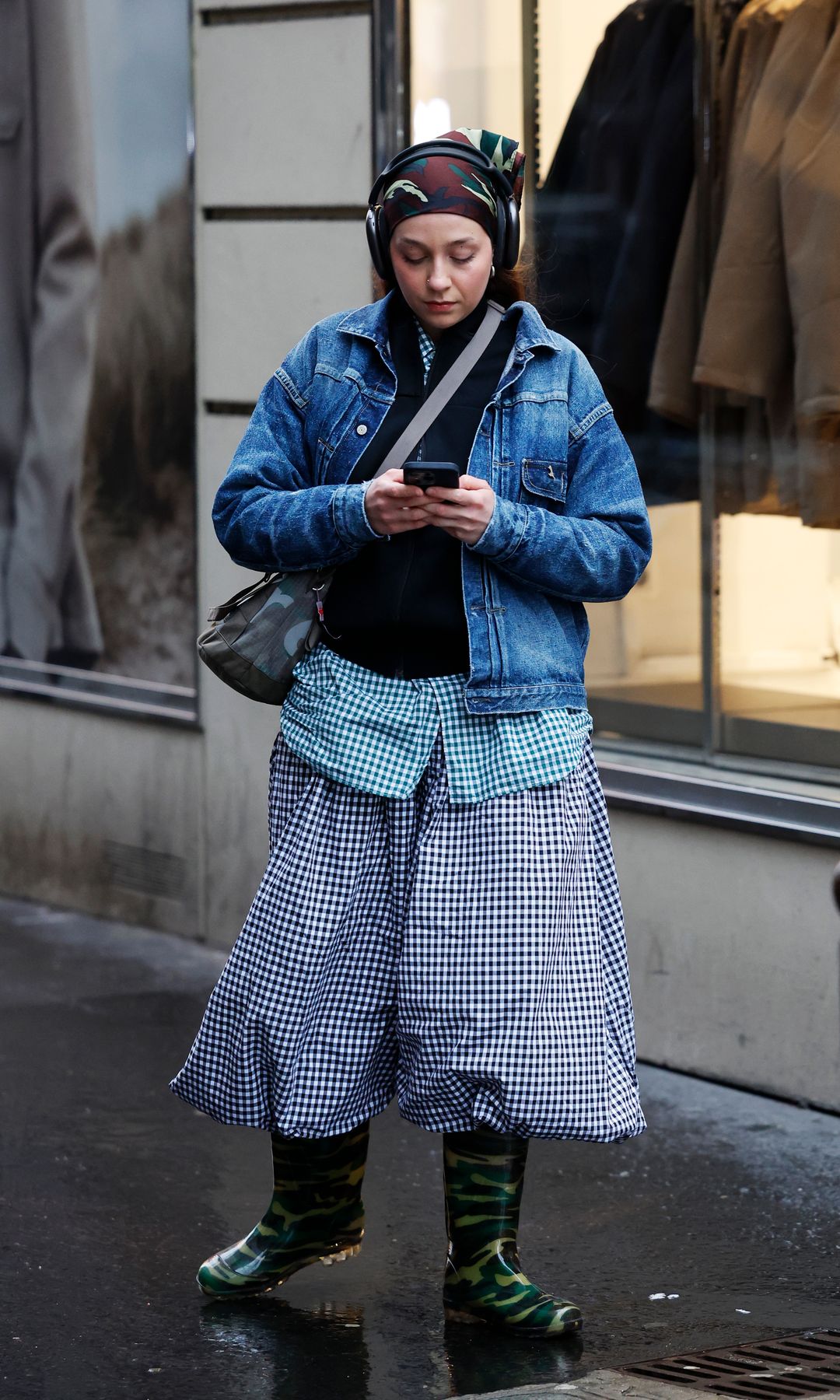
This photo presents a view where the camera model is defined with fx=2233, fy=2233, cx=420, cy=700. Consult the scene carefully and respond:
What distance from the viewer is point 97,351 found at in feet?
24.1

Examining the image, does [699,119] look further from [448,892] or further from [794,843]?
[448,892]

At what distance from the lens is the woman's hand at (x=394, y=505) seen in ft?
11.5

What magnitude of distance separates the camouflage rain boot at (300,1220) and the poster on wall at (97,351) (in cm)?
320

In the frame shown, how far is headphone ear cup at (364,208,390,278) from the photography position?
378 centimetres

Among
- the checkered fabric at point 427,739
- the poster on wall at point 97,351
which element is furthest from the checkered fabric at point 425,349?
the poster on wall at point 97,351

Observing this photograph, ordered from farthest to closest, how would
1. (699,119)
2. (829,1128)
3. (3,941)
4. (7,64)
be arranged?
(7,64), (3,941), (699,119), (829,1128)

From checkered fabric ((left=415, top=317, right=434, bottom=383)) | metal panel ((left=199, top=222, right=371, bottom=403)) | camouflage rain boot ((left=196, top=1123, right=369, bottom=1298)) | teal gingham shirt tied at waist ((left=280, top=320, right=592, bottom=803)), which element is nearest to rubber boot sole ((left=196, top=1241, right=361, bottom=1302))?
camouflage rain boot ((left=196, top=1123, right=369, bottom=1298))

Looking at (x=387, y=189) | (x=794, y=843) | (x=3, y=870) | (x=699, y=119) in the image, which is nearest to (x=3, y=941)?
(x=3, y=870)

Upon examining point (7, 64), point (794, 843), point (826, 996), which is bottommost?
point (826, 996)

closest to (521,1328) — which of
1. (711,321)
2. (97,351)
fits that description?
(711,321)

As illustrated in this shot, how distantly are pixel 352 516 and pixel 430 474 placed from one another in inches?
8.1

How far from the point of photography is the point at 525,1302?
12.6 ft

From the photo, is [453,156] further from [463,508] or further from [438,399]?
[463,508]

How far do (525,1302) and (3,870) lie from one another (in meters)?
4.32
